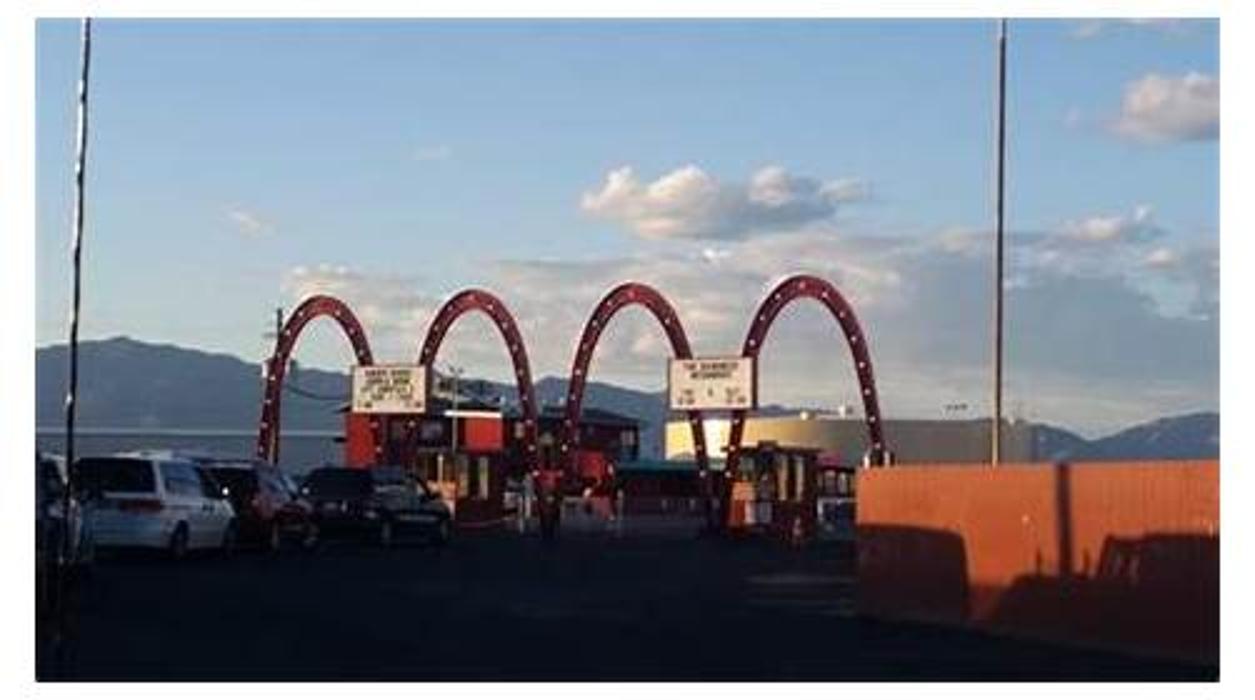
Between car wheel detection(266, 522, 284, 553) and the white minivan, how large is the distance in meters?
4.92

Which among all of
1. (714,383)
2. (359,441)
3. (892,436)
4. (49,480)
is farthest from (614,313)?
(892,436)

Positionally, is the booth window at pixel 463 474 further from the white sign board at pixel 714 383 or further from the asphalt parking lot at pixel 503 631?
the asphalt parking lot at pixel 503 631

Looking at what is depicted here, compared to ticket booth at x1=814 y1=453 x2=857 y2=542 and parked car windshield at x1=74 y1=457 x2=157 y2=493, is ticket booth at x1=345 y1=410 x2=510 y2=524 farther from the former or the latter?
parked car windshield at x1=74 y1=457 x2=157 y2=493

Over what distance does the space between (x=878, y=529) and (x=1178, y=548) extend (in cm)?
631

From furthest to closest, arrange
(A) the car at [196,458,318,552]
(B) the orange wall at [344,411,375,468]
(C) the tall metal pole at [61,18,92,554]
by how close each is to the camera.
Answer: (B) the orange wall at [344,411,375,468] → (A) the car at [196,458,318,552] → (C) the tall metal pole at [61,18,92,554]

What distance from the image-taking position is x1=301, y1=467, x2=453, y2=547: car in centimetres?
4716

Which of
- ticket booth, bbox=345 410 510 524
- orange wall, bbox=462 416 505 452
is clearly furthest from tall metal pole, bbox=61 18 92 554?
orange wall, bbox=462 416 505 452

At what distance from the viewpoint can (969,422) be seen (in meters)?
128

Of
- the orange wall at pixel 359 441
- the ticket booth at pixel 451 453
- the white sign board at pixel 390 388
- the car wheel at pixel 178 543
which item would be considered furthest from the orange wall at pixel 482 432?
the car wheel at pixel 178 543

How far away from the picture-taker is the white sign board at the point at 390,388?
70750 mm

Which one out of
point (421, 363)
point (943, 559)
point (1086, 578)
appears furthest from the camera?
point (421, 363)

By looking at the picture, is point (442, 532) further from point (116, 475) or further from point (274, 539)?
point (116, 475)

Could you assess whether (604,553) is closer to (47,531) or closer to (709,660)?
(47,531)

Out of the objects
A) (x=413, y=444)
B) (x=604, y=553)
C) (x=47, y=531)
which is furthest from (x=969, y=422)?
(x=47, y=531)
